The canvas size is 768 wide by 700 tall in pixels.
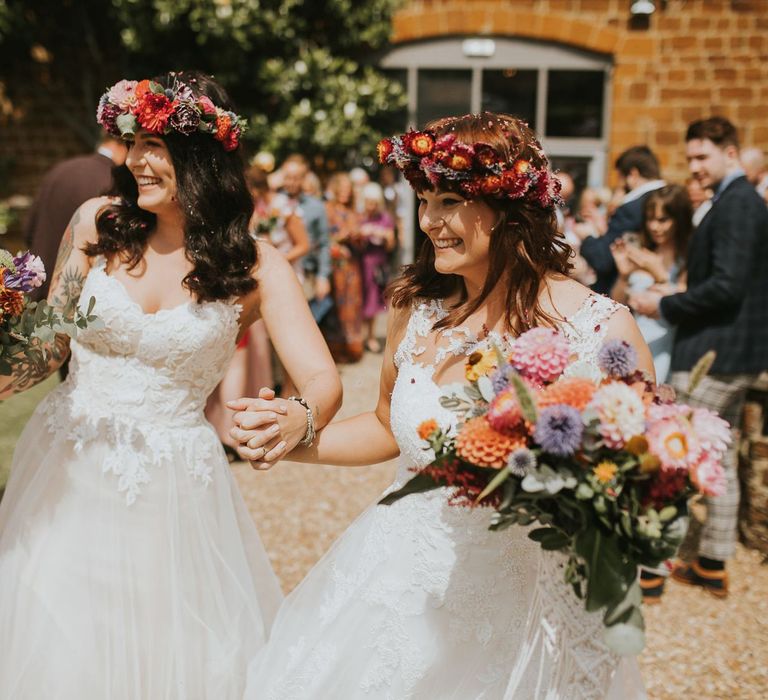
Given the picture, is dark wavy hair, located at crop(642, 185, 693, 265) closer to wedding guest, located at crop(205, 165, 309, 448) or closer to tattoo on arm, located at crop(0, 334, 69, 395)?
wedding guest, located at crop(205, 165, 309, 448)

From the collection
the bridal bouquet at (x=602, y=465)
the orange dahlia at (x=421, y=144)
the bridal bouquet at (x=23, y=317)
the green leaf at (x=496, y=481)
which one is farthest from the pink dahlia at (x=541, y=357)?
the bridal bouquet at (x=23, y=317)

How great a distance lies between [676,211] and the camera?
14.1ft

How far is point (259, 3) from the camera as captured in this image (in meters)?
9.96

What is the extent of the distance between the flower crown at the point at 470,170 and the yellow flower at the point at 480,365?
0.53 metres

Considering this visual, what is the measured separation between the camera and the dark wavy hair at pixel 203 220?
2584mm

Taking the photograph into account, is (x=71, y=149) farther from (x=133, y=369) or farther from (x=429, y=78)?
(x=133, y=369)

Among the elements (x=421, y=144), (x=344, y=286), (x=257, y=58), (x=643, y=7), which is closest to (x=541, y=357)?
(x=421, y=144)

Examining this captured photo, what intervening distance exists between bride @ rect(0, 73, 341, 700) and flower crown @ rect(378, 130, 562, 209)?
0.70m

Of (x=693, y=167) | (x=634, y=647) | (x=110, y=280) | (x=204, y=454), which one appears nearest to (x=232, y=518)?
(x=204, y=454)

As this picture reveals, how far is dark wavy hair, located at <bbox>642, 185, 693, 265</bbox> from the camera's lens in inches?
169

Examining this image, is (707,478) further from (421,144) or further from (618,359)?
(421,144)

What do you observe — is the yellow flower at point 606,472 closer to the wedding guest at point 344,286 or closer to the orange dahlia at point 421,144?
the orange dahlia at point 421,144

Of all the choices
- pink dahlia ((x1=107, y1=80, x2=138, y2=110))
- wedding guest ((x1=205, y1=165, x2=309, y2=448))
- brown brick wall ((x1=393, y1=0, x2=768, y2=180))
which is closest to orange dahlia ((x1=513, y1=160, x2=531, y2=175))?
pink dahlia ((x1=107, y1=80, x2=138, y2=110))

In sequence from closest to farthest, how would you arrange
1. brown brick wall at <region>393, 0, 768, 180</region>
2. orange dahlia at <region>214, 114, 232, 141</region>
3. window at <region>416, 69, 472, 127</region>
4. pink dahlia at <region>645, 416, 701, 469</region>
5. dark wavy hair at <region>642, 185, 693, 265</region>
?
pink dahlia at <region>645, 416, 701, 469</region>
orange dahlia at <region>214, 114, 232, 141</region>
dark wavy hair at <region>642, 185, 693, 265</region>
brown brick wall at <region>393, 0, 768, 180</region>
window at <region>416, 69, 472, 127</region>
